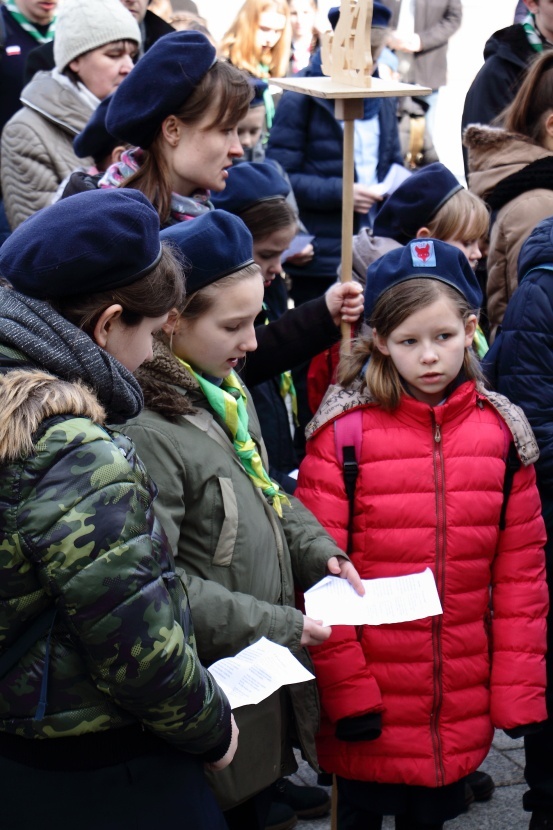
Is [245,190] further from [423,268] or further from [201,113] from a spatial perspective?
[423,268]

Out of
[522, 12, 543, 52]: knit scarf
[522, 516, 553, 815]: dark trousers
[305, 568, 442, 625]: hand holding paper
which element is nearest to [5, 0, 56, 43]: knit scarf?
[522, 12, 543, 52]: knit scarf

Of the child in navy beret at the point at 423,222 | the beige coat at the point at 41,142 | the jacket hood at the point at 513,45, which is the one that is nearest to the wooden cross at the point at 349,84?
the child in navy beret at the point at 423,222

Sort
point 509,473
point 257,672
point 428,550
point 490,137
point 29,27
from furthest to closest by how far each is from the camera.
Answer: point 29,27, point 490,137, point 509,473, point 428,550, point 257,672

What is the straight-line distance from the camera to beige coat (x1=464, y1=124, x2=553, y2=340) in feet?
12.0

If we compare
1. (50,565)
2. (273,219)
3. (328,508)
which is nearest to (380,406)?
(328,508)

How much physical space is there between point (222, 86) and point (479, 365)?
1076 mm

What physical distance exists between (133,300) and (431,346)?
1183 millimetres

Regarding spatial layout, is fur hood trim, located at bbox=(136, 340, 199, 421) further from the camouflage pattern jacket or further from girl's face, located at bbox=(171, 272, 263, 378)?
the camouflage pattern jacket

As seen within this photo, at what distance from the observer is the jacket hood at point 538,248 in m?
3.24

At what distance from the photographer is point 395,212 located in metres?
3.58

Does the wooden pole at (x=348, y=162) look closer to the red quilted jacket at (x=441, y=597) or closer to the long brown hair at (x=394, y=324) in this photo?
the long brown hair at (x=394, y=324)

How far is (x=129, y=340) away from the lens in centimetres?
200

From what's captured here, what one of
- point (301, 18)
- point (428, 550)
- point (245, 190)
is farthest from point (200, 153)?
point (301, 18)

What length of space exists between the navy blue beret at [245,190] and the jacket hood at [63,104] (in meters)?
1.26
